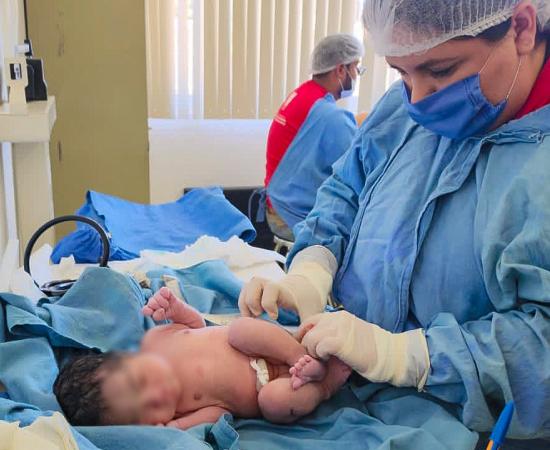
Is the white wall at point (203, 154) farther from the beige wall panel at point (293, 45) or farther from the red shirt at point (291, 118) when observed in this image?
the red shirt at point (291, 118)

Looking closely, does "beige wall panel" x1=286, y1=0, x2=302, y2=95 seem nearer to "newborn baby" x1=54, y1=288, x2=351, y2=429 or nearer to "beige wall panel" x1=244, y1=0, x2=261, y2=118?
"beige wall panel" x1=244, y1=0, x2=261, y2=118

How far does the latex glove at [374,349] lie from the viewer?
2.21 feet

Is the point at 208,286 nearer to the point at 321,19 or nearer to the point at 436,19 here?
the point at 436,19

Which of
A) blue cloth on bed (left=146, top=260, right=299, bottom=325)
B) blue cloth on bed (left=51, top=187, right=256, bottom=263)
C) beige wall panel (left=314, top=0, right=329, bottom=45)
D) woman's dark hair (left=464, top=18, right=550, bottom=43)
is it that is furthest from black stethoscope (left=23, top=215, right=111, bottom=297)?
beige wall panel (left=314, top=0, right=329, bottom=45)

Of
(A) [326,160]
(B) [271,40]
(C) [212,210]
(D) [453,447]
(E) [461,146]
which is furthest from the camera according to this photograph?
(B) [271,40]

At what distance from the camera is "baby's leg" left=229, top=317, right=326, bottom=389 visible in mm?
423

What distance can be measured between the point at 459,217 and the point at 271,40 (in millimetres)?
2474

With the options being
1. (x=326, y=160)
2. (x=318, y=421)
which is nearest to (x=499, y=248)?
(x=318, y=421)

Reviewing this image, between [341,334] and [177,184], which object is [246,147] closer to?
[177,184]

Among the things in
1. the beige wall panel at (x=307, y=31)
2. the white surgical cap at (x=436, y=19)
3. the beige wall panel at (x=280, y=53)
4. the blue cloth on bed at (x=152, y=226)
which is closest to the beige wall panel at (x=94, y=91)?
the blue cloth on bed at (x=152, y=226)

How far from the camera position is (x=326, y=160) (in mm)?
2414

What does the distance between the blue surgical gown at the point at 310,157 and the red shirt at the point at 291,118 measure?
0.06 metres

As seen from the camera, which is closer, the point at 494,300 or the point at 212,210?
the point at 494,300

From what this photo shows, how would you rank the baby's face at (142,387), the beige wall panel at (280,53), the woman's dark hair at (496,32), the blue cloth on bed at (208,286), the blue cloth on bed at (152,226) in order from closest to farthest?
the baby's face at (142,387) < the woman's dark hair at (496,32) < the blue cloth on bed at (208,286) < the blue cloth on bed at (152,226) < the beige wall panel at (280,53)
